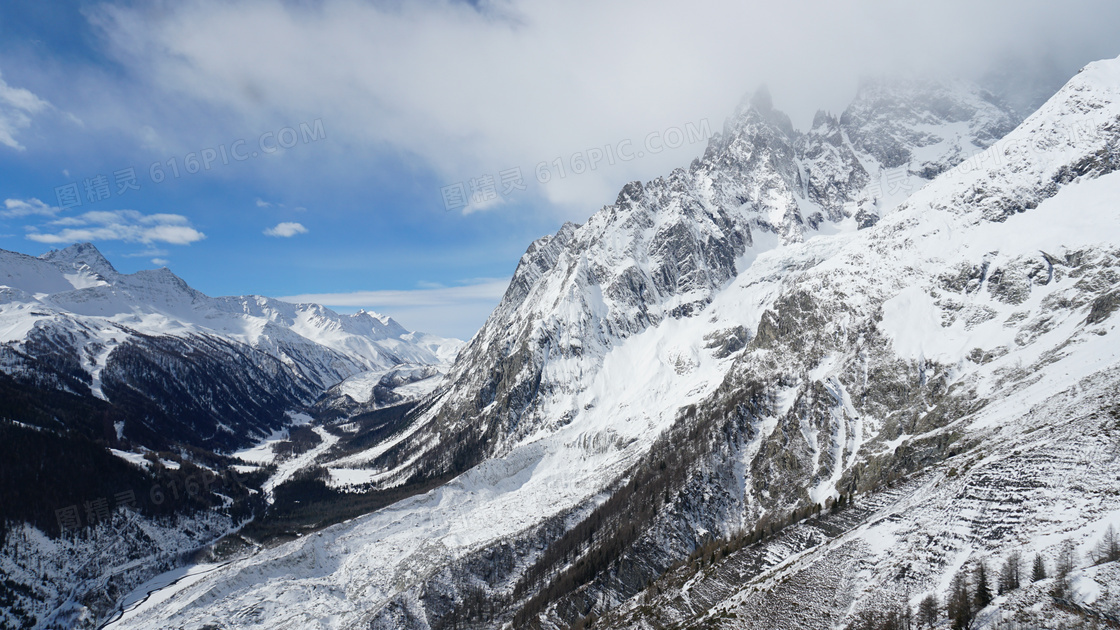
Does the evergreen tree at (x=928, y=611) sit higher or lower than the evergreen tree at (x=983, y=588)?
lower

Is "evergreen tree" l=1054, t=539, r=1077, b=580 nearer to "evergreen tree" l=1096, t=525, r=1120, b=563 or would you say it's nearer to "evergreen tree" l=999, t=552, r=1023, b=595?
"evergreen tree" l=1096, t=525, r=1120, b=563

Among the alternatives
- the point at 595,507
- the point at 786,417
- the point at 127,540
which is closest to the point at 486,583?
the point at 595,507

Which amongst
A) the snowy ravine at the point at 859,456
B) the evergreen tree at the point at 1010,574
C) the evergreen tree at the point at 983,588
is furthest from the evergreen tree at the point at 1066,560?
the evergreen tree at the point at 983,588

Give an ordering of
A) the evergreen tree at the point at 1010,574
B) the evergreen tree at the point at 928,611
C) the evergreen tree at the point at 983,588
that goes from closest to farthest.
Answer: the evergreen tree at the point at 983,588 < the evergreen tree at the point at 1010,574 < the evergreen tree at the point at 928,611

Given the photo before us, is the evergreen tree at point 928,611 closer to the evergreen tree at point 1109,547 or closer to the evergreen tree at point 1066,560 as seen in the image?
the evergreen tree at point 1066,560

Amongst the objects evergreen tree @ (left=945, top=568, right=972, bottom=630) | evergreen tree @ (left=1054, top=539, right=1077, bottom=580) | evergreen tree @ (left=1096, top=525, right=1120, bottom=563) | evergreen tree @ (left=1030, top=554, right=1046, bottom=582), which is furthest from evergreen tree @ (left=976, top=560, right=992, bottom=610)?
evergreen tree @ (left=1096, top=525, right=1120, bottom=563)
